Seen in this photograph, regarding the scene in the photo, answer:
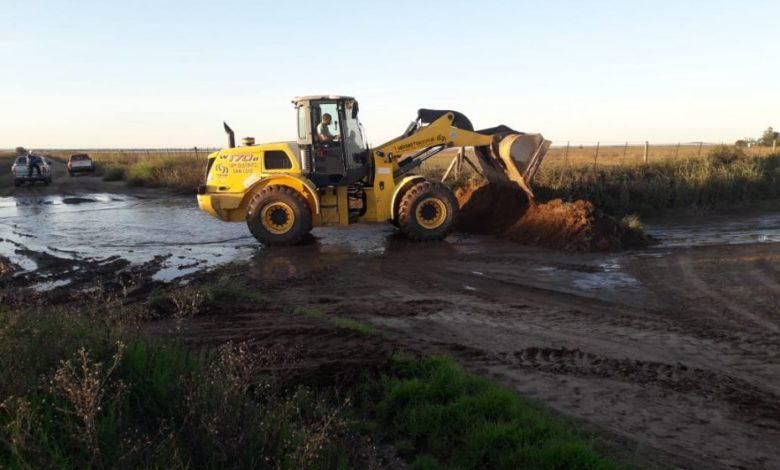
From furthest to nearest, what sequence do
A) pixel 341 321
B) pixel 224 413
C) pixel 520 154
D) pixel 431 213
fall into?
pixel 520 154
pixel 431 213
pixel 341 321
pixel 224 413

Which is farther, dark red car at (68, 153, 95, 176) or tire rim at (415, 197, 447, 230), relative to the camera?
dark red car at (68, 153, 95, 176)

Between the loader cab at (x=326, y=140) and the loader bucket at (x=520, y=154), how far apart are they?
11.2 feet

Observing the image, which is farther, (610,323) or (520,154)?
(520,154)

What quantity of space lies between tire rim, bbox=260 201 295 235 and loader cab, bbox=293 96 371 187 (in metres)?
0.89

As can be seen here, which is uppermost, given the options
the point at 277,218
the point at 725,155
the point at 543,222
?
the point at 725,155

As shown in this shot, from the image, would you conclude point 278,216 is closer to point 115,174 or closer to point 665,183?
point 665,183

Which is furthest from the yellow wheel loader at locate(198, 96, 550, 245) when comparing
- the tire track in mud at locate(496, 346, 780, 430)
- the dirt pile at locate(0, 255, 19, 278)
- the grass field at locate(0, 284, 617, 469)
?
the grass field at locate(0, 284, 617, 469)

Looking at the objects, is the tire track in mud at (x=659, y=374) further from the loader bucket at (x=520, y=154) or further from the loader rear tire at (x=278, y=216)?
the loader bucket at (x=520, y=154)

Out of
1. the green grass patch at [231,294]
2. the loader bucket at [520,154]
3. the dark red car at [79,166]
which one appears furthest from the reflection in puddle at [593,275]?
the dark red car at [79,166]

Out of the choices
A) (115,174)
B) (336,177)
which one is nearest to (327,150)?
A: (336,177)

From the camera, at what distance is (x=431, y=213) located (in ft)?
45.4

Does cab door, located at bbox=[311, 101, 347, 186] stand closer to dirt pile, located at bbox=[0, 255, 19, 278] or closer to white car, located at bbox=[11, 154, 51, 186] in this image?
dirt pile, located at bbox=[0, 255, 19, 278]

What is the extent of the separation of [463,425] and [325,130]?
989 cm

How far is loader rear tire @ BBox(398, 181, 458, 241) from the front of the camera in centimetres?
1363
